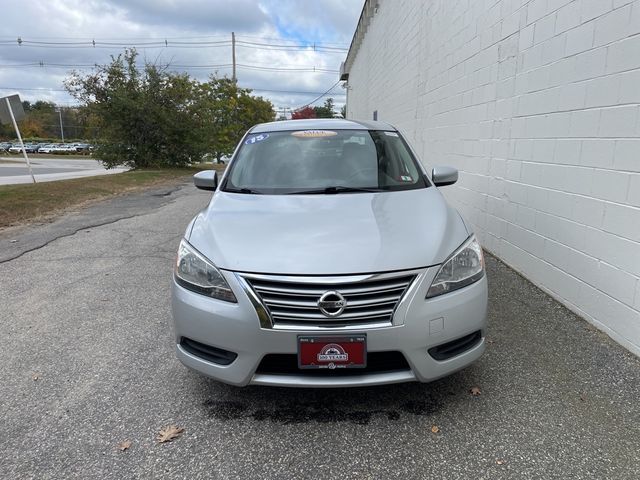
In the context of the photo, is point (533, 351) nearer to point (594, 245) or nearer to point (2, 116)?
point (594, 245)

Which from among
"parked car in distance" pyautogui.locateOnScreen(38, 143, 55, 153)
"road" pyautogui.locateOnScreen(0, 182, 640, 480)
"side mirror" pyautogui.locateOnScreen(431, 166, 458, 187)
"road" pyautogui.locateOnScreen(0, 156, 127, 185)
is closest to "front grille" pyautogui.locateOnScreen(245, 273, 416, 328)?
"road" pyautogui.locateOnScreen(0, 182, 640, 480)

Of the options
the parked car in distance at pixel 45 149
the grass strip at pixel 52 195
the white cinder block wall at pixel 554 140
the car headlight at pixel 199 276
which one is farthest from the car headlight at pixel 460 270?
the parked car in distance at pixel 45 149

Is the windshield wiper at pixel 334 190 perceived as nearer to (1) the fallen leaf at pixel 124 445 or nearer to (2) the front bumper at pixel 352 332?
(2) the front bumper at pixel 352 332

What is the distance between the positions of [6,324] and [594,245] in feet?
15.9

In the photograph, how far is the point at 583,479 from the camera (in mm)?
2074

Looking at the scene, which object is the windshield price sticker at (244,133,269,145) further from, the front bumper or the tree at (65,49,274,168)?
the tree at (65,49,274,168)

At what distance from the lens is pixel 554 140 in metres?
4.18

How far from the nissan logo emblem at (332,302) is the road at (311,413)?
68cm

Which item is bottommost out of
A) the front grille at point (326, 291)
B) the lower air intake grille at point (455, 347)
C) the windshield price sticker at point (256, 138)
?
the lower air intake grille at point (455, 347)

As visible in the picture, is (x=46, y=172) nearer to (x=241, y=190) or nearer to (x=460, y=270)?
(x=241, y=190)

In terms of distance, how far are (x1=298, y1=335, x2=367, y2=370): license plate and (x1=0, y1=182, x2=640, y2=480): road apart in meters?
0.43

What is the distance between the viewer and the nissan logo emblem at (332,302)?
7.29 feet

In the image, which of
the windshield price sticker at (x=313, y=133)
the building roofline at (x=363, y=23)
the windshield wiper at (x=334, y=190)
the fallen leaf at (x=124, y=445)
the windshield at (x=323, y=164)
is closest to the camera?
the fallen leaf at (x=124, y=445)

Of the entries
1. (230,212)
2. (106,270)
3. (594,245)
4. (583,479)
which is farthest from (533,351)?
(106,270)
